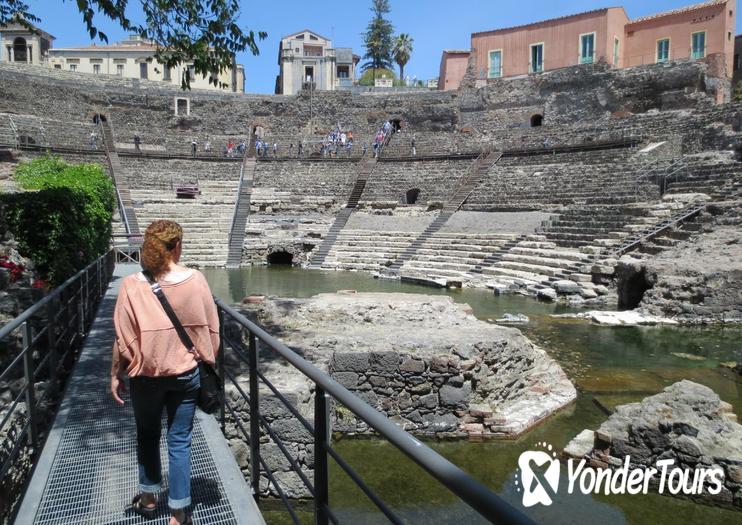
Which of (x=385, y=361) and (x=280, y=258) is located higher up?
(x=385, y=361)

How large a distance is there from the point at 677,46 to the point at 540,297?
25.1 m

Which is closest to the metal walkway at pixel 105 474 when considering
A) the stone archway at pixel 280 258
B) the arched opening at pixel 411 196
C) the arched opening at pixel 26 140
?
the stone archway at pixel 280 258

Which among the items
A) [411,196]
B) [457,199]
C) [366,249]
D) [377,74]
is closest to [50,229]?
[366,249]

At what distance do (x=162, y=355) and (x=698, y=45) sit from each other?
1441 inches

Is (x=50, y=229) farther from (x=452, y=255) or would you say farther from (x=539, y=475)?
(x=452, y=255)

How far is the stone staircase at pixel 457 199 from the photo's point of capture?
21.5 m

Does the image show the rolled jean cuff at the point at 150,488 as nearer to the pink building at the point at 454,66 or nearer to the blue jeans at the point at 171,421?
the blue jeans at the point at 171,421

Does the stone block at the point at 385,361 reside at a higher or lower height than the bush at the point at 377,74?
lower

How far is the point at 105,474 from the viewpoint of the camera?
3.25 metres

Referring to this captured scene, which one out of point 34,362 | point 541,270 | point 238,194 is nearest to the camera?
point 34,362

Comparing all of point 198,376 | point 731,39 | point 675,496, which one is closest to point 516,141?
point 731,39

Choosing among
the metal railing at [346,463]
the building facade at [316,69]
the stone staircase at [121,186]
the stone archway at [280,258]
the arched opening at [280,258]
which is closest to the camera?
the metal railing at [346,463]

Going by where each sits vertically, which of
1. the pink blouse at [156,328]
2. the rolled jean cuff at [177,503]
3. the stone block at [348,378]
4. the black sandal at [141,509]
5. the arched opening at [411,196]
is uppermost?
the arched opening at [411,196]

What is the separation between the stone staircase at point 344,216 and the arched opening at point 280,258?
1.76 meters
